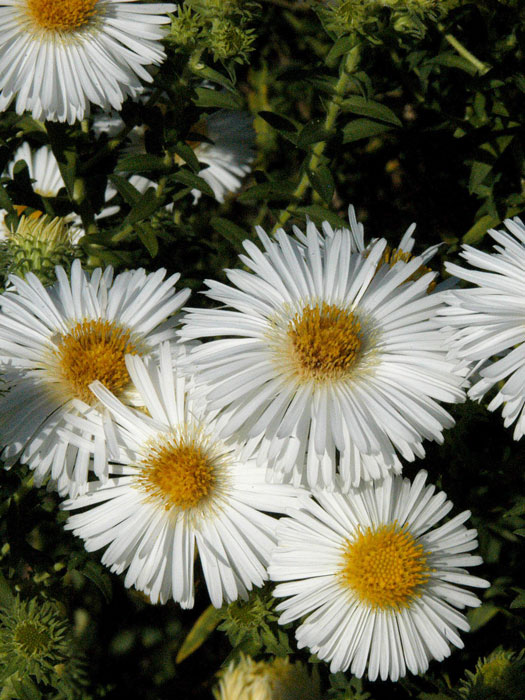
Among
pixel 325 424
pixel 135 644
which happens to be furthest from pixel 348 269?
pixel 135 644

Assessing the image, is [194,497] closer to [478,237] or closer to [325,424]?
[325,424]

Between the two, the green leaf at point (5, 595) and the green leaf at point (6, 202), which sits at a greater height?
the green leaf at point (6, 202)

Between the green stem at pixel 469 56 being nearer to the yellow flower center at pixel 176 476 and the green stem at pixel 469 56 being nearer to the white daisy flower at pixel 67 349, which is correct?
the white daisy flower at pixel 67 349

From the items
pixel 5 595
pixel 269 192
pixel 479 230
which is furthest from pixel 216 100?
pixel 5 595

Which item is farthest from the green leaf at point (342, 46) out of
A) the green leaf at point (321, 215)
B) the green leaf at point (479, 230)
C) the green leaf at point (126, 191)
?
the green leaf at point (479, 230)

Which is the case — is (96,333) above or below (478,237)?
below

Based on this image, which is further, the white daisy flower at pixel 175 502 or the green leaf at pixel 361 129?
the green leaf at pixel 361 129

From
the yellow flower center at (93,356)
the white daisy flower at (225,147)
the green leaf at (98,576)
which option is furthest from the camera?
the white daisy flower at (225,147)

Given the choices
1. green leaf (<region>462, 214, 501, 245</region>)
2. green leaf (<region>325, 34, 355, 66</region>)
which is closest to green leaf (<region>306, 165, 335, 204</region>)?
green leaf (<region>325, 34, 355, 66</region>)
